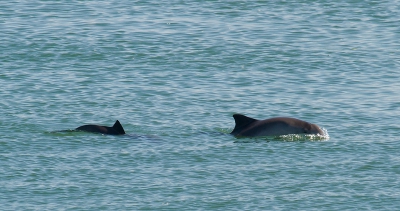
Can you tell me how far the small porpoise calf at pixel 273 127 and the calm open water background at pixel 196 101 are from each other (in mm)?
351

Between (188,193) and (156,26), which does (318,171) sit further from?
(156,26)

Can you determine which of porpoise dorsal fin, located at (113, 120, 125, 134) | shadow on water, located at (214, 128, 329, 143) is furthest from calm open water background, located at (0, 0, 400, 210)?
porpoise dorsal fin, located at (113, 120, 125, 134)

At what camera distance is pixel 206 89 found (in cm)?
3102

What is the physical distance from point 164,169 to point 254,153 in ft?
8.47

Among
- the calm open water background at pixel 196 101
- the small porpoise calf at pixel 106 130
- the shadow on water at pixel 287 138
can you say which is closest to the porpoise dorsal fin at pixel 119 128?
the small porpoise calf at pixel 106 130

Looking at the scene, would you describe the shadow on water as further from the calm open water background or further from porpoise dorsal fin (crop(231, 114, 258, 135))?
porpoise dorsal fin (crop(231, 114, 258, 135))

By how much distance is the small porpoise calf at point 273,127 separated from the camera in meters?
25.4

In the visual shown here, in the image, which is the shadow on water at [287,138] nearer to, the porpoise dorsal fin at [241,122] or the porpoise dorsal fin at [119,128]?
the porpoise dorsal fin at [241,122]

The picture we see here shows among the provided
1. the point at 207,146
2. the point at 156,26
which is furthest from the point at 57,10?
the point at 207,146

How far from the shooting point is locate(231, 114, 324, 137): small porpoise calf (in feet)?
83.5

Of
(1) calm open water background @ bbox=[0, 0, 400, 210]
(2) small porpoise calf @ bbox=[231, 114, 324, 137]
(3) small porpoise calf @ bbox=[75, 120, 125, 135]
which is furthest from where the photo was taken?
(2) small porpoise calf @ bbox=[231, 114, 324, 137]

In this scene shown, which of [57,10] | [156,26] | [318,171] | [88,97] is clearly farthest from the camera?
[57,10]

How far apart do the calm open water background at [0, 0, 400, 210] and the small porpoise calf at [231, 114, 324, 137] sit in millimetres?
351

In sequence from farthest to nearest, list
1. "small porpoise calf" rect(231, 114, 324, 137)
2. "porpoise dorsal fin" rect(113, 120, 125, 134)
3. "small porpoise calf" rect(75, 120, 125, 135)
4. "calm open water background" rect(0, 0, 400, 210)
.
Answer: "small porpoise calf" rect(231, 114, 324, 137) < "small porpoise calf" rect(75, 120, 125, 135) < "porpoise dorsal fin" rect(113, 120, 125, 134) < "calm open water background" rect(0, 0, 400, 210)
